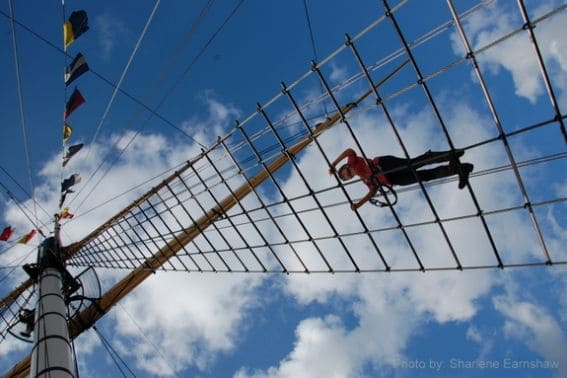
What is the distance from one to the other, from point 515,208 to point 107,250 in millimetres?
11268

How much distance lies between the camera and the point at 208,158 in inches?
304

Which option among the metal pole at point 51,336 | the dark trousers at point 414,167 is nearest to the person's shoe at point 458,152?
the dark trousers at point 414,167

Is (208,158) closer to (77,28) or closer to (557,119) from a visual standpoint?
(77,28)

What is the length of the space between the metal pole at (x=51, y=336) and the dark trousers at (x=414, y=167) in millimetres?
4743

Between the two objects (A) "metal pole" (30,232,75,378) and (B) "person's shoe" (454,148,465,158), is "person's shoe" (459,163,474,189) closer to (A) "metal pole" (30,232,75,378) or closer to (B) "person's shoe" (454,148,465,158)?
(B) "person's shoe" (454,148,465,158)

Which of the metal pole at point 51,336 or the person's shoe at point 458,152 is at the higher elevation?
the metal pole at point 51,336

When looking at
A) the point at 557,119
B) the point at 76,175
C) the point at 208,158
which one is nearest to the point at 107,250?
the point at 76,175

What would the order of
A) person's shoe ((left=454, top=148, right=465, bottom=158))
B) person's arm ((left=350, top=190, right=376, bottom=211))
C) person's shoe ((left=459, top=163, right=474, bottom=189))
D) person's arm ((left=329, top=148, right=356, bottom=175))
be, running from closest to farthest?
person's shoe ((left=454, top=148, right=465, bottom=158)) < person's shoe ((left=459, top=163, right=474, bottom=189)) < person's arm ((left=350, top=190, right=376, bottom=211)) < person's arm ((left=329, top=148, right=356, bottom=175))

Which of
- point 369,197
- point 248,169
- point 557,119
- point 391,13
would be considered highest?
point 391,13

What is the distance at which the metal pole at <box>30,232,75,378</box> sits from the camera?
5.45 metres

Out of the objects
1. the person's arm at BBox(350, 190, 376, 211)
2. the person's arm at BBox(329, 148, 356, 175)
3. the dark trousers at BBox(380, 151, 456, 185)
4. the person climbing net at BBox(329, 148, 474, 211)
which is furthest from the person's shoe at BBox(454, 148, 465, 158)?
the person's arm at BBox(329, 148, 356, 175)

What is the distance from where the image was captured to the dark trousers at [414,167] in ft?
15.8

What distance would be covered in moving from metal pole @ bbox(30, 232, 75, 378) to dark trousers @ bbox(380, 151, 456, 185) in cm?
474

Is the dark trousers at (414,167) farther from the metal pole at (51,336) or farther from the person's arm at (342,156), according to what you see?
the metal pole at (51,336)
